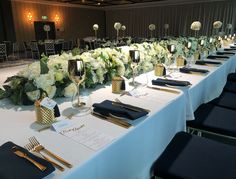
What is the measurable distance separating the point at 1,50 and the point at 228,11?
11.7 m

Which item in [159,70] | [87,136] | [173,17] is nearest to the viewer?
[87,136]

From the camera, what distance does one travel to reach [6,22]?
1002 centimetres

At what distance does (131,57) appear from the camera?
1.80m

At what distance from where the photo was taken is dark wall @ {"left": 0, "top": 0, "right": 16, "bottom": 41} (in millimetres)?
9883

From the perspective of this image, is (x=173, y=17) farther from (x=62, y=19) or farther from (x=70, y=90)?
(x=70, y=90)

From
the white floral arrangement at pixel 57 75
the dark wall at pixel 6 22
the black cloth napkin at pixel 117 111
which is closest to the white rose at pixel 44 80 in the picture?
the white floral arrangement at pixel 57 75

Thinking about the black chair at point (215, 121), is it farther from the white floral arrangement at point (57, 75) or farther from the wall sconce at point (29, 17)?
the wall sconce at point (29, 17)

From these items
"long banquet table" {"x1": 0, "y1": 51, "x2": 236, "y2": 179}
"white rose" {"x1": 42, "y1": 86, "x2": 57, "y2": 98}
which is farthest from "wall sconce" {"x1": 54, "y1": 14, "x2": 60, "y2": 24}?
"white rose" {"x1": 42, "y1": 86, "x2": 57, "y2": 98}

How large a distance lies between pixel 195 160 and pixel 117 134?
565 mm

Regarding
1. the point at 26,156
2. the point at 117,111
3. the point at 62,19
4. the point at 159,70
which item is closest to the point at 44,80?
the point at 117,111

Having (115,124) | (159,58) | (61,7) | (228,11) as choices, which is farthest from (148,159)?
(61,7)

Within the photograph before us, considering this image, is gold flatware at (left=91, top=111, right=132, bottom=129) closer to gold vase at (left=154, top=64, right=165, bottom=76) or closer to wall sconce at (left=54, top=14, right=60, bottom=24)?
gold vase at (left=154, top=64, right=165, bottom=76)

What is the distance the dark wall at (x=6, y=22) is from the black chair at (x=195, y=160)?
35.2 feet

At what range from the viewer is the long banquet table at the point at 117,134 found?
A: 821 millimetres
